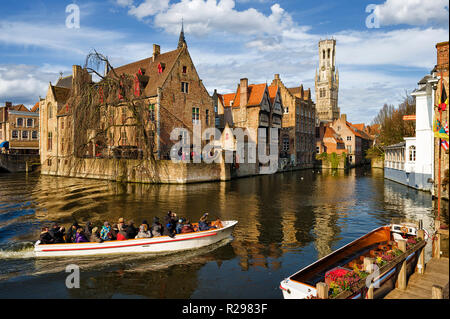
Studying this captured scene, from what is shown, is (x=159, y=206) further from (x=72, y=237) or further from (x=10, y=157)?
(x=10, y=157)

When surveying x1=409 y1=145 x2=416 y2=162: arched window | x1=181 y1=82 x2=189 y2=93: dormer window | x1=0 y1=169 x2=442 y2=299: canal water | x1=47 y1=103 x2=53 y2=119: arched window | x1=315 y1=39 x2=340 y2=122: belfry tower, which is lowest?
x1=0 y1=169 x2=442 y2=299: canal water

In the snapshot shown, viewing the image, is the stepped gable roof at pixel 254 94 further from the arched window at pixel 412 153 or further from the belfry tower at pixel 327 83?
the belfry tower at pixel 327 83

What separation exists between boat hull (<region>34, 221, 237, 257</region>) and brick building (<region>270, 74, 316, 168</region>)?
1901 inches

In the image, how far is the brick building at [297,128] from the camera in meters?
65.7

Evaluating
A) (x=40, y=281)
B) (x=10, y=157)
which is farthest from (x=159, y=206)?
(x=10, y=157)

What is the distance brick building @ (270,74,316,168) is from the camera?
65.7 meters

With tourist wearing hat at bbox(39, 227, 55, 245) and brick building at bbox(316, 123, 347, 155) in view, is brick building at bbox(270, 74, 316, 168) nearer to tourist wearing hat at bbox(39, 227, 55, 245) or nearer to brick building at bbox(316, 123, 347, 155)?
brick building at bbox(316, 123, 347, 155)

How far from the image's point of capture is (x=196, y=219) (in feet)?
67.2

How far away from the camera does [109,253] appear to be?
13.6 meters

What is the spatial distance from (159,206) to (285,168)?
4047cm

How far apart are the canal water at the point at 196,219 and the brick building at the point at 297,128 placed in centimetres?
3096

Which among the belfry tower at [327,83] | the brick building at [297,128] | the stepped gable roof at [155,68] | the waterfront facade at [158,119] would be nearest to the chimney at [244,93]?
the waterfront facade at [158,119]

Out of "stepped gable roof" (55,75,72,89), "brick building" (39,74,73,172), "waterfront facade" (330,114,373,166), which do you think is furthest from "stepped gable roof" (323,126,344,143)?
"stepped gable roof" (55,75,72,89)
